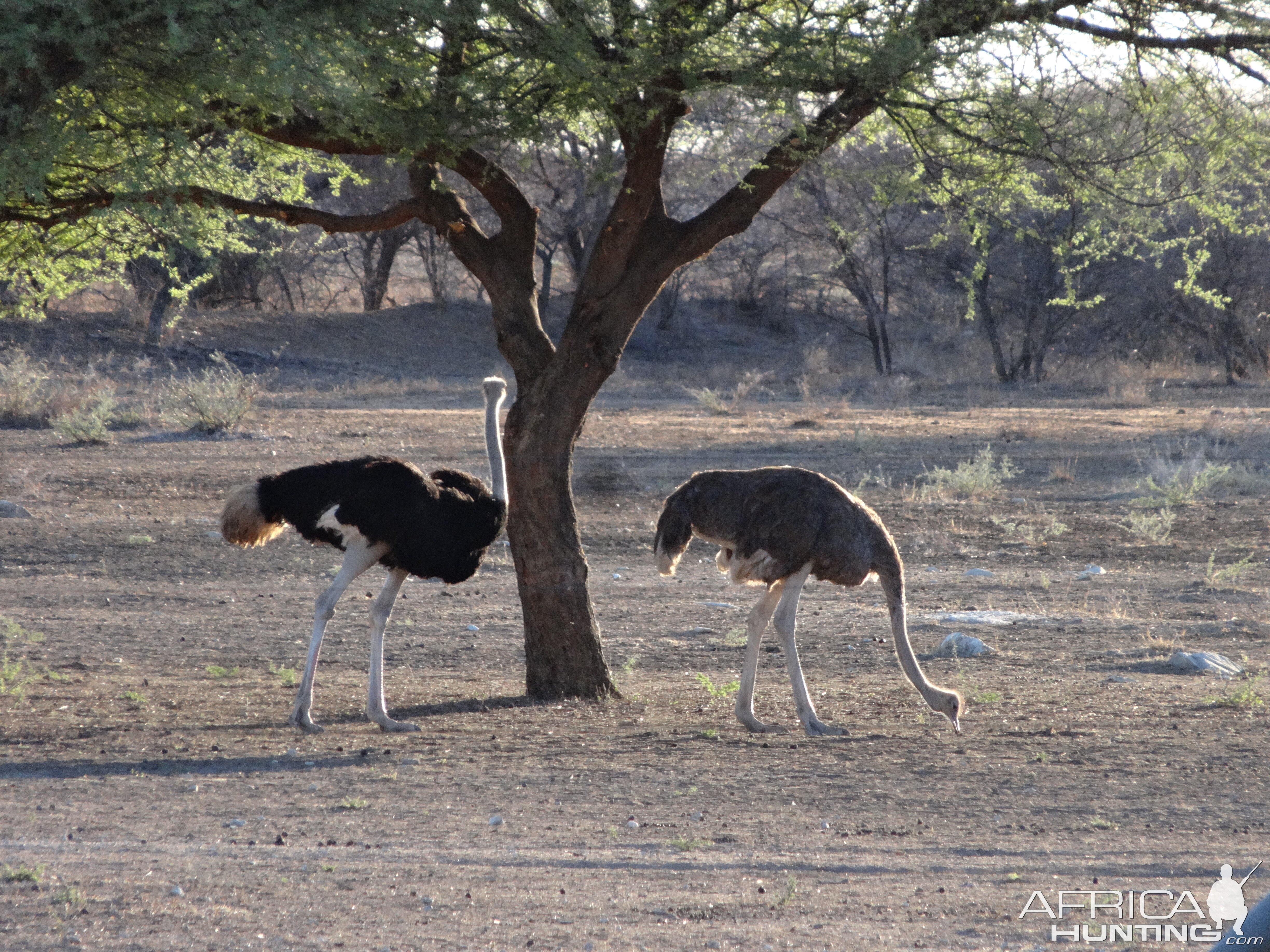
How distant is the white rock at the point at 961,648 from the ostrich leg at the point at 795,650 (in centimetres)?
258

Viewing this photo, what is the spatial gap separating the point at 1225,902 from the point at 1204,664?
503 cm

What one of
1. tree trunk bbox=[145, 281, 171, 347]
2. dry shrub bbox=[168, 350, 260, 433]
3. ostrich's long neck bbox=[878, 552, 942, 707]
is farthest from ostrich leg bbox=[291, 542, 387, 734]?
tree trunk bbox=[145, 281, 171, 347]

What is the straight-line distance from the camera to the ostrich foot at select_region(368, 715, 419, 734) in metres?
7.00

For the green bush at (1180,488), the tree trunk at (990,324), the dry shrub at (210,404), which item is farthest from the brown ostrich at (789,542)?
the tree trunk at (990,324)

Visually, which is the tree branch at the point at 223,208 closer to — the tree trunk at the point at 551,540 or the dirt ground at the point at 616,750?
the tree trunk at the point at 551,540

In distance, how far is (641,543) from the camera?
1366cm

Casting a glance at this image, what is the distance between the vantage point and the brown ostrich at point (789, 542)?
679cm

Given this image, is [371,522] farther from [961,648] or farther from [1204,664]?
[1204,664]

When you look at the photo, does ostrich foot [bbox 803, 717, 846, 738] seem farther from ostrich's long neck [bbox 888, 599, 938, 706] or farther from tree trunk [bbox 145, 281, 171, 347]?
tree trunk [bbox 145, 281, 171, 347]

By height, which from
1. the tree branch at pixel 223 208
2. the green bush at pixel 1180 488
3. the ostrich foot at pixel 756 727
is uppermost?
the tree branch at pixel 223 208

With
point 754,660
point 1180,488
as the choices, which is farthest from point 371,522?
point 1180,488

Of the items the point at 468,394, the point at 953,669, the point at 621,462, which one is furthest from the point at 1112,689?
the point at 468,394

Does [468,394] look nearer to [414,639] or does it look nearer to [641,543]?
[641,543]

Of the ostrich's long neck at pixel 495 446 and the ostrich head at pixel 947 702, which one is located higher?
the ostrich's long neck at pixel 495 446
